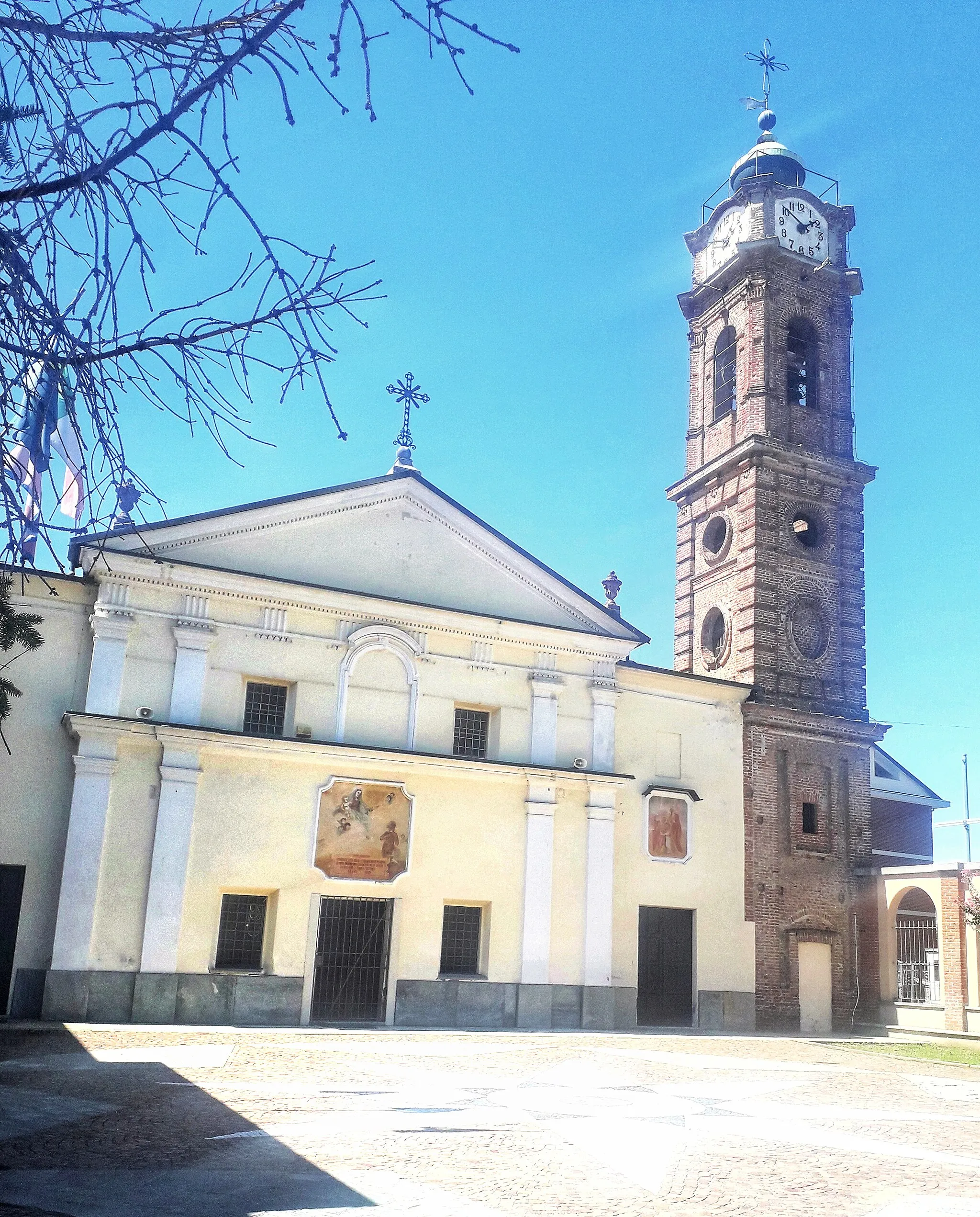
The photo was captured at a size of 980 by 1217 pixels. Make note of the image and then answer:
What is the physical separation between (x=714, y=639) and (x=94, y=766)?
51.7 feet

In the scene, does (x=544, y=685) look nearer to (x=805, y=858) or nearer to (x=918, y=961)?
(x=805, y=858)

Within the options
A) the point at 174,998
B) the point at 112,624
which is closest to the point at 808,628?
the point at 112,624

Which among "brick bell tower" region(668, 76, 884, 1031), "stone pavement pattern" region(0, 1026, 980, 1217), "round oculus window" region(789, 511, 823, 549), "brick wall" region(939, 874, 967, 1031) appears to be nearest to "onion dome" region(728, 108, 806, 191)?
"brick bell tower" region(668, 76, 884, 1031)

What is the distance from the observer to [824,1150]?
945 cm

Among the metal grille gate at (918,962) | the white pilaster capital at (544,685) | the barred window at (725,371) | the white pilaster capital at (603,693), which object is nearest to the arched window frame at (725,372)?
the barred window at (725,371)

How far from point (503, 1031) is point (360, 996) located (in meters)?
2.61

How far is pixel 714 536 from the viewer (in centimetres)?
2847

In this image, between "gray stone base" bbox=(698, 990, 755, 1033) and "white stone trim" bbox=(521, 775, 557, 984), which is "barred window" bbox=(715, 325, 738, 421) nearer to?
"white stone trim" bbox=(521, 775, 557, 984)

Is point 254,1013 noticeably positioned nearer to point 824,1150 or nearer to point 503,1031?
point 503,1031

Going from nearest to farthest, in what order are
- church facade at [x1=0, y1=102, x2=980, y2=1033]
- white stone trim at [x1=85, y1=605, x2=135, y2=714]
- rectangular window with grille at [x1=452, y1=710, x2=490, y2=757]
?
church facade at [x1=0, y1=102, x2=980, y2=1033] < white stone trim at [x1=85, y1=605, x2=135, y2=714] < rectangular window with grille at [x1=452, y1=710, x2=490, y2=757]

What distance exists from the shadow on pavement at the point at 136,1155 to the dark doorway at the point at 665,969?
12.3 m

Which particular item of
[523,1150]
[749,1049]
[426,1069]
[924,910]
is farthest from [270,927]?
[924,910]

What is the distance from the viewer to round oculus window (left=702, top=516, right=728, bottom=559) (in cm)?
2808

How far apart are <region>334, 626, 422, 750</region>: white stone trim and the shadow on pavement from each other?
905 cm
